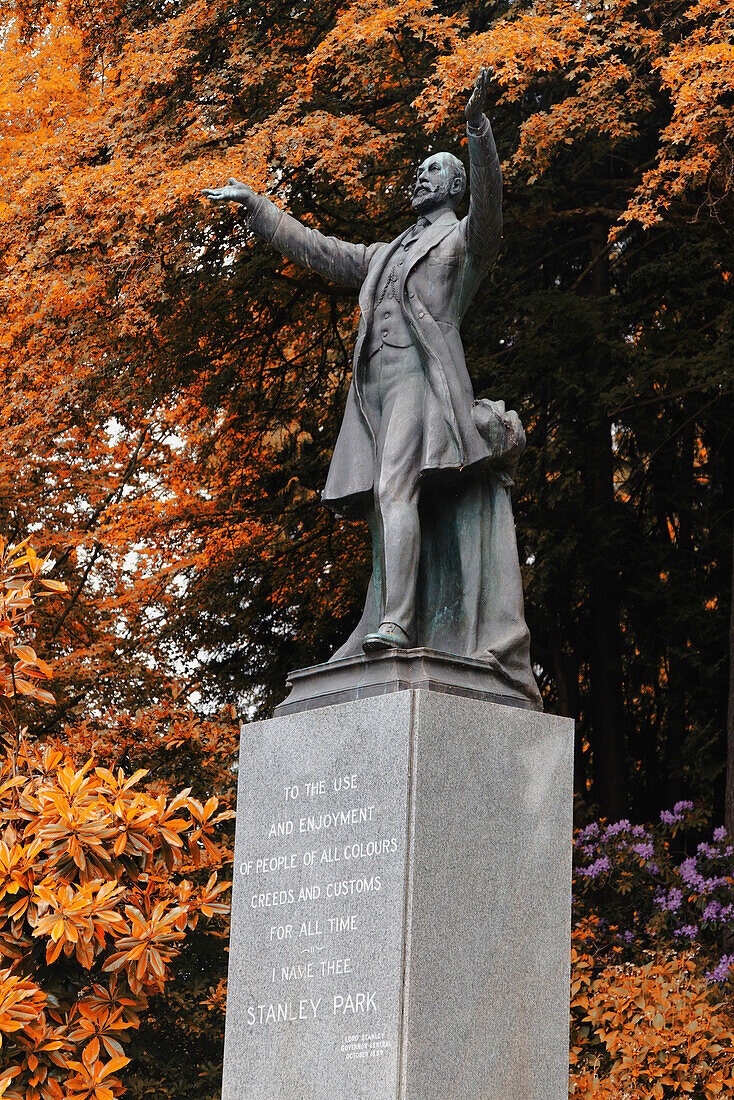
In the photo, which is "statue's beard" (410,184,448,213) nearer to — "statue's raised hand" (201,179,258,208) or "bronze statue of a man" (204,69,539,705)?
"bronze statue of a man" (204,69,539,705)

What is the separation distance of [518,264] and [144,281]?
10.7 feet

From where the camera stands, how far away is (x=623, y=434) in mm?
12984

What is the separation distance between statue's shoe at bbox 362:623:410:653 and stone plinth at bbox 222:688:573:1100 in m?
0.25

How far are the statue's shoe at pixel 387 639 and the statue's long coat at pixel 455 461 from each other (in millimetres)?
269

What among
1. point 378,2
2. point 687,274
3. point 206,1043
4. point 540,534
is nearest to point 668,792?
point 540,534

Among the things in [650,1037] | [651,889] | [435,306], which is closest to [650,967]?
[650,1037]

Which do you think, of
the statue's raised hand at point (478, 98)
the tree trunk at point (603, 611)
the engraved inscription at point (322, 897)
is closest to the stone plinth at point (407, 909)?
the engraved inscription at point (322, 897)

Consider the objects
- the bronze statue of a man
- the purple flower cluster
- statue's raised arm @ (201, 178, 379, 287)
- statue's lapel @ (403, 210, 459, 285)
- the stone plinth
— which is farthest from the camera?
the purple flower cluster

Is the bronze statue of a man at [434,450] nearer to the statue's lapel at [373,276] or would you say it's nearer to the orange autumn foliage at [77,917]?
the statue's lapel at [373,276]

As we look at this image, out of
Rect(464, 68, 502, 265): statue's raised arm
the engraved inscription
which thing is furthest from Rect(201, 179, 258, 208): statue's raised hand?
the engraved inscription

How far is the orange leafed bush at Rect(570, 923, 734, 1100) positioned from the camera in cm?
721

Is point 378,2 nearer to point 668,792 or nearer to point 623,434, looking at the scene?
point 623,434

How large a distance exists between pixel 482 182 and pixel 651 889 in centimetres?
555

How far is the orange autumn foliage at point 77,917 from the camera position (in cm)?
621
